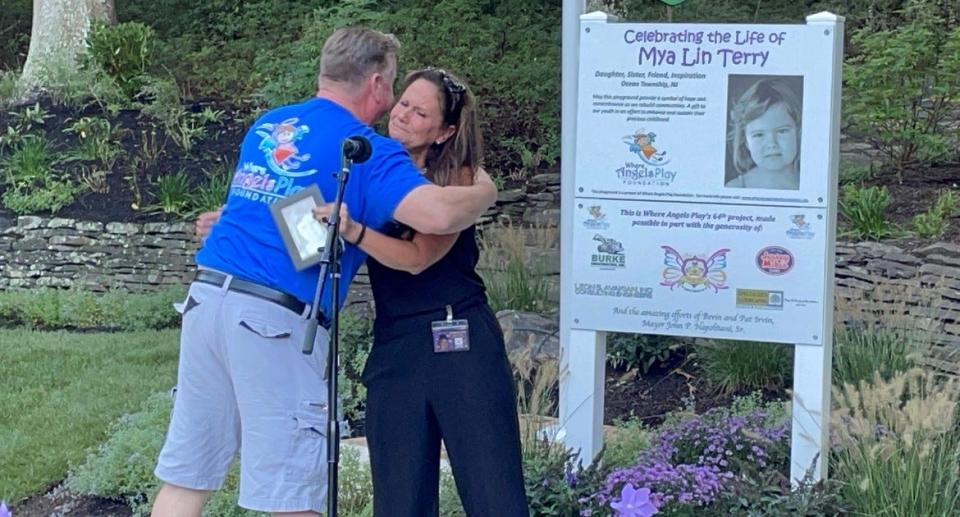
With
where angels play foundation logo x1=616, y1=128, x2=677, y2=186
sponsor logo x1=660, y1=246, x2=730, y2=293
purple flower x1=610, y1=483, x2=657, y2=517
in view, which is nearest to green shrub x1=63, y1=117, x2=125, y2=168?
where angels play foundation logo x1=616, y1=128, x2=677, y2=186

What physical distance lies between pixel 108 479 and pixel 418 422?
7.33ft

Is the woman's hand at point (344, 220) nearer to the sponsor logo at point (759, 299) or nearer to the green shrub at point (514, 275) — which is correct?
the sponsor logo at point (759, 299)

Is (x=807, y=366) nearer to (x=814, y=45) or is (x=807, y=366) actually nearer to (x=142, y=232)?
(x=814, y=45)

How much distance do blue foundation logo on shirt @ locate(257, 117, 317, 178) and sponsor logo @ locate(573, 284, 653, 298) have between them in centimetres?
146

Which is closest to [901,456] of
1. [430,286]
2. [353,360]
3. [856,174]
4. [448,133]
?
[430,286]

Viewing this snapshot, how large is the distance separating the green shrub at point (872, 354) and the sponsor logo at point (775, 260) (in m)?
1.48

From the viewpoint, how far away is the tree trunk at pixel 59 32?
12.6m

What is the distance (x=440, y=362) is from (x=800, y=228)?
141cm

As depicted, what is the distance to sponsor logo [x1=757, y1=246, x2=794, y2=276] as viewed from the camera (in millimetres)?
4430

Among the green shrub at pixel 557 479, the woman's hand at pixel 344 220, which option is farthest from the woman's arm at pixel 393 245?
the green shrub at pixel 557 479

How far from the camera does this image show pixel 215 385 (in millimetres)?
3811

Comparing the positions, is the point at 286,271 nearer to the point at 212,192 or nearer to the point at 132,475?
the point at 132,475

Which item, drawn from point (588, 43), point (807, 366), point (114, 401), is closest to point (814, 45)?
point (588, 43)

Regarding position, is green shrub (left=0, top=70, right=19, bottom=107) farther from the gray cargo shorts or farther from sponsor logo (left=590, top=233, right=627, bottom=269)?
the gray cargo shorts
